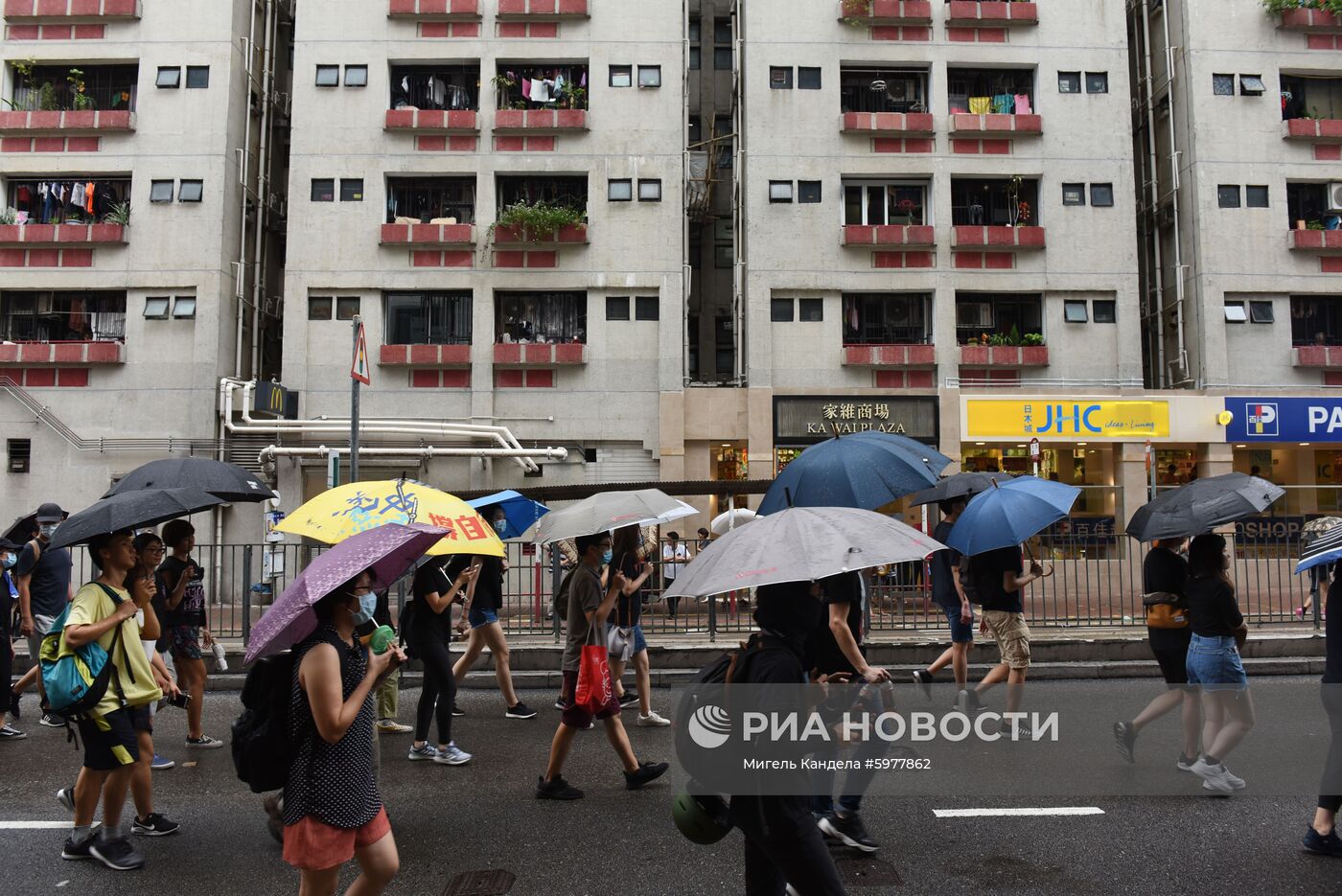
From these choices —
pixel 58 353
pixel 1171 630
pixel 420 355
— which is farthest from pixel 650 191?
pixel 1171 630

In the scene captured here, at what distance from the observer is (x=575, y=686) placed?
6629mm

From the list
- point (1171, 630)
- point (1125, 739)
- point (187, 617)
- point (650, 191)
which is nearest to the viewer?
point (1171, 630)

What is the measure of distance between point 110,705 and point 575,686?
2.88 metres

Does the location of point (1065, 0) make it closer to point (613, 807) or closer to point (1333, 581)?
point (1333, 581)

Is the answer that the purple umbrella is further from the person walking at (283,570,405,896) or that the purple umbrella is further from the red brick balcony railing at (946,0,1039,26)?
the red brick balcony railing at (946,0,1039,26)

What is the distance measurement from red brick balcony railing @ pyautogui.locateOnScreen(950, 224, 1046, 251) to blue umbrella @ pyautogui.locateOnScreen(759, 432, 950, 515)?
694 inches

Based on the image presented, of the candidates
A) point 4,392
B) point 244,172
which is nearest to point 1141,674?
point 244,172

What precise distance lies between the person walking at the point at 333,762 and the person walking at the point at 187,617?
162 inches

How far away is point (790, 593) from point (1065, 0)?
84.8 ft

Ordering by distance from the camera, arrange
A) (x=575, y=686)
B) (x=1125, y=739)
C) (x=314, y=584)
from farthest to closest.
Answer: (x=1125, y=739)
(x=575, y=686)
(x=314, y=584)

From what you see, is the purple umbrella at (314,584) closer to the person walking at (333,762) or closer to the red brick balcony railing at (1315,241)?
the person walking at (333,762)

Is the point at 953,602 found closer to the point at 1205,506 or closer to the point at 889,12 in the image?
the point at 1205,506

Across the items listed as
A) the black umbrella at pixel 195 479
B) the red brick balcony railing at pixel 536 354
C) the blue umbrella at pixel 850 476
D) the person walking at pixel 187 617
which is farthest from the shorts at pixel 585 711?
the red brick balcony railing at pixel 536 354

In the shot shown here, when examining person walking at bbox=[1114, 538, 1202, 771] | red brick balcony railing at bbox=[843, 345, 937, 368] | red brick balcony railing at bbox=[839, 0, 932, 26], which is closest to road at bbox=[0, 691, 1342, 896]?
person walking at bbox=[1114, 538, 1202, 771]
